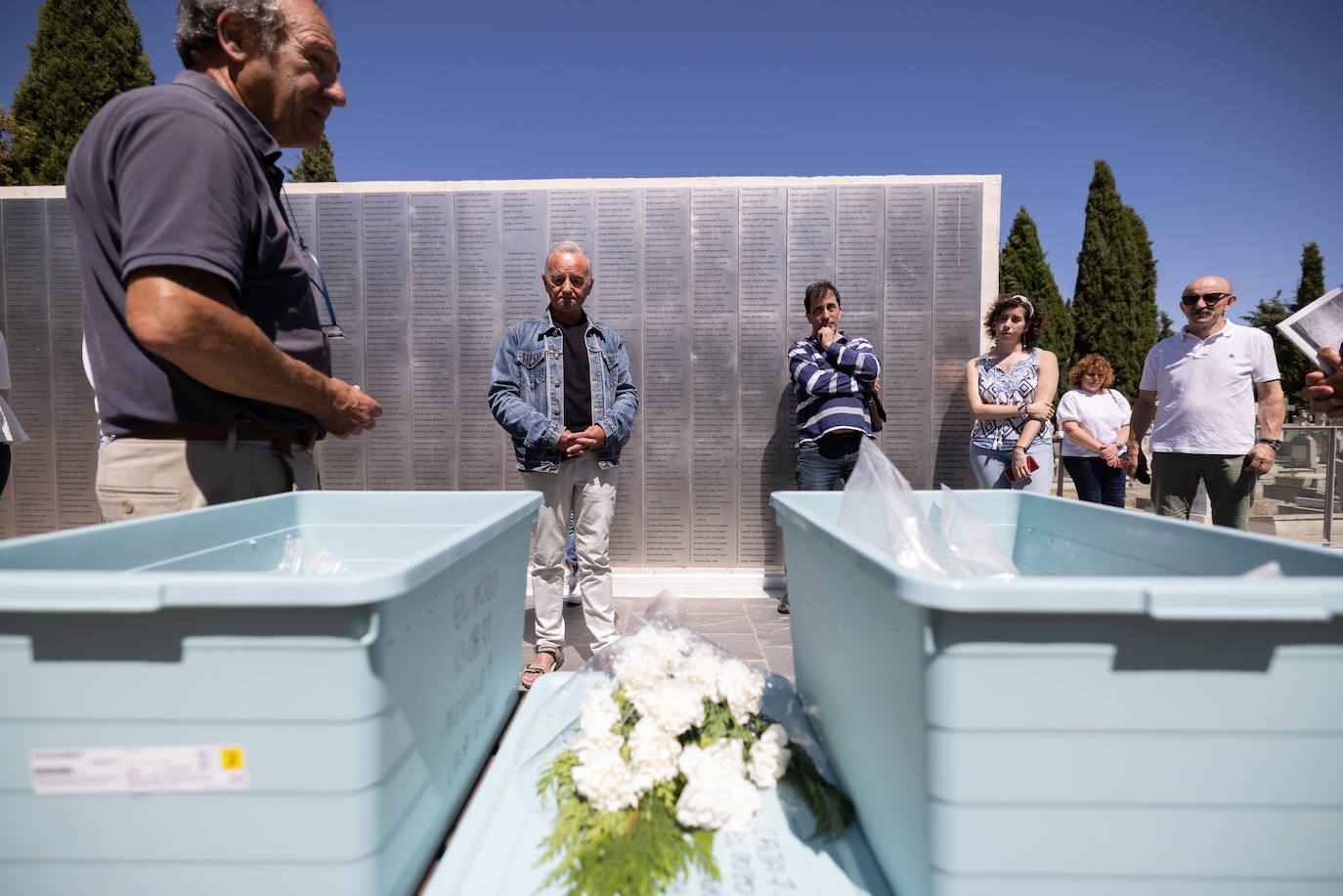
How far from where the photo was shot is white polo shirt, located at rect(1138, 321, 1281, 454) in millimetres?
3287

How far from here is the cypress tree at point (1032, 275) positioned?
1670 centimetres

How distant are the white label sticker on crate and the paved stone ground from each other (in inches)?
91.8

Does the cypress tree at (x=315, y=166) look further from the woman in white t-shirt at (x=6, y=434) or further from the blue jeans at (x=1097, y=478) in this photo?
the blue jeans at (x=1097, y=478)

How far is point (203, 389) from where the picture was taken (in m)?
1.23

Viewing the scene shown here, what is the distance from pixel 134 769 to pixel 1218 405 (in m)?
4.32

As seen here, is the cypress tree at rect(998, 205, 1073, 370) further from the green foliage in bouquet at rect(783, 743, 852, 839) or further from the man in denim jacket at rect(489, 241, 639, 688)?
the green foliage in bouquet at rect(783, 743, 852, 839)

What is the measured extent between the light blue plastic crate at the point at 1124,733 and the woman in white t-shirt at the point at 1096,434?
3.89 meters

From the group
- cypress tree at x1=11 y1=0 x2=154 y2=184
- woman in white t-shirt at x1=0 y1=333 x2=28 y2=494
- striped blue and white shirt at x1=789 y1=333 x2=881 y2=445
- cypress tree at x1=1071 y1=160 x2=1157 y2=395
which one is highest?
cypress tree at x1=11 y1=0 x2=154 y2=184

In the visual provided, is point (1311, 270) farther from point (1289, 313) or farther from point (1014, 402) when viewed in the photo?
point (1014, 402)

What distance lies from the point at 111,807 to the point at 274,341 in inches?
34.5

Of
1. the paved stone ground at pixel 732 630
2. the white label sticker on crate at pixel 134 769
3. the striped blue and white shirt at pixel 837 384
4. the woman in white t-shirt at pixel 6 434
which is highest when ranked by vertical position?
the striped blue and white shirt at pixel 837 384

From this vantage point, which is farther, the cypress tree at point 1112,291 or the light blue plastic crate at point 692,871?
the cypress tree at point 1112,291

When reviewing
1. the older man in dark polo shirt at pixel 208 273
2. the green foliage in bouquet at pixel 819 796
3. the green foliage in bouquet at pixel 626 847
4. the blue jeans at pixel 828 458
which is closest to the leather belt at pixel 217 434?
the older man in dark polo shirt at pixel 208 273

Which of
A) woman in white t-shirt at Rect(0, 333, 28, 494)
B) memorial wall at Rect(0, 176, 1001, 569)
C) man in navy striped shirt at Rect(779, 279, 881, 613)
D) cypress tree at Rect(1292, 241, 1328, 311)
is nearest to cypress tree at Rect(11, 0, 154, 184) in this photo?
memorial wall at Rect(0, 176, 1001, 569)
